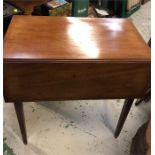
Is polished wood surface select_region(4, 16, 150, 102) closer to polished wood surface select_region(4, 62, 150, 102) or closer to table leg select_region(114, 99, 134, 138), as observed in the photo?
polished wood surface select_region(4, 62, 150, 102)

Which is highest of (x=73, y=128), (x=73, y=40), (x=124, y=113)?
(x=73, y=40)

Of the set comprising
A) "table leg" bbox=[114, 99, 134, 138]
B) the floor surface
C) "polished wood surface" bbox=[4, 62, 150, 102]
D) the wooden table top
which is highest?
the wooden table top

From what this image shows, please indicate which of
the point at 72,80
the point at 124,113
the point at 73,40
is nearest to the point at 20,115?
the point at 72,80

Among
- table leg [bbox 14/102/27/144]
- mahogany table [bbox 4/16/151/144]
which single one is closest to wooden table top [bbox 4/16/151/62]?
mahogany table [bbox 4/16/151/144]

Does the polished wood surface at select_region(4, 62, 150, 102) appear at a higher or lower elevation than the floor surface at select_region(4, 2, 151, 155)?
higher

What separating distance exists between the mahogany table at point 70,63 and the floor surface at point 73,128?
0.31 meters

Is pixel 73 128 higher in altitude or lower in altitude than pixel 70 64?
lower

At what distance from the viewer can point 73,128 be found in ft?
5.05

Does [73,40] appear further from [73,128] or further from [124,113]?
[73,128]

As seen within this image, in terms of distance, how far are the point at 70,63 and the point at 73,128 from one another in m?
0.69

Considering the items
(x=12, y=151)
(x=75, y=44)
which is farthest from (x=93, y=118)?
(x=75, y=44)

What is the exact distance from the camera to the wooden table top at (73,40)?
39.7 inches

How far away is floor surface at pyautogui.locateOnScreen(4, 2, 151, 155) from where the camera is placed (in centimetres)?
142

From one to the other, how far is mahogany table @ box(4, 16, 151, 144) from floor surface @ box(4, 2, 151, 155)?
0.31m
